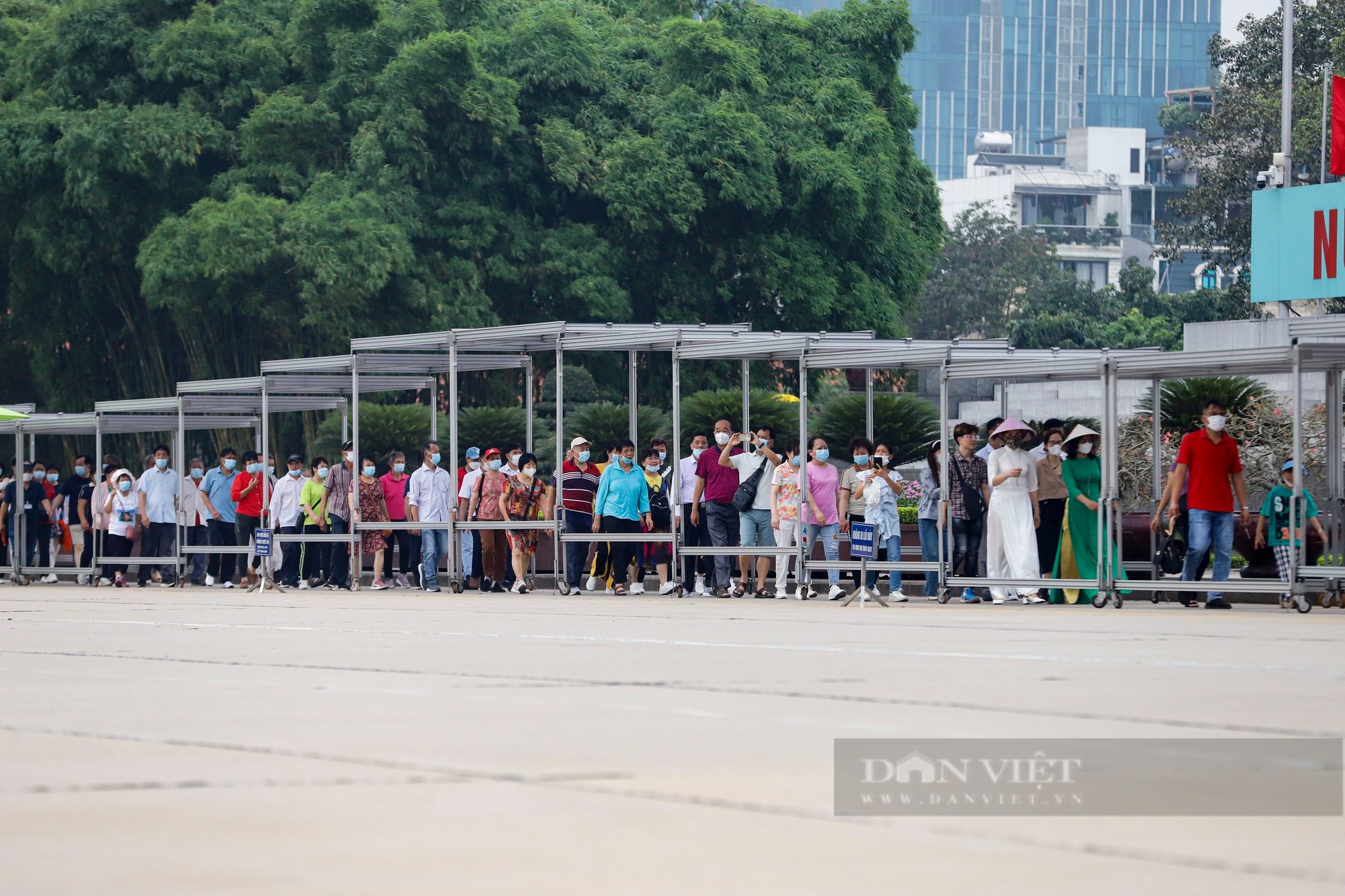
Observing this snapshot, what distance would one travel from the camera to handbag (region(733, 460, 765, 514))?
23.3m

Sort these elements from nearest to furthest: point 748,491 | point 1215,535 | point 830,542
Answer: point 1215,535, point 830,542, point 748,491

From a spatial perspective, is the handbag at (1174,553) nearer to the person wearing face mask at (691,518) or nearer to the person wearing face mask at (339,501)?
the person wearing face mask at (691,518)

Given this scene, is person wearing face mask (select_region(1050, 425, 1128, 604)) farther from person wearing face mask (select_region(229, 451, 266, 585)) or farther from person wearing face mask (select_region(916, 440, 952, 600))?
person wearing face mask (select_region(229, 451, 266, 585))

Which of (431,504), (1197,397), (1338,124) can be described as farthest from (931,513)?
(1338,124)

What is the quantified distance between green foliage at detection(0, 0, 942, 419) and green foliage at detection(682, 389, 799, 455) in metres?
6.76

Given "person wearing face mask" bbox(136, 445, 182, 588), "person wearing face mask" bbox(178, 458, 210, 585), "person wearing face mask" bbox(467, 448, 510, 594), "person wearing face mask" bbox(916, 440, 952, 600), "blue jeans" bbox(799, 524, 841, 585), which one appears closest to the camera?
"person wearing face mask" bbox(916, 440, 952, 600)

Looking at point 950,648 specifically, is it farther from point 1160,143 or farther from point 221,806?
point 1160,143

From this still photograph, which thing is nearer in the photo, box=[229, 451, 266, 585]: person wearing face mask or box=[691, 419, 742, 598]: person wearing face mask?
box=[691, 419, 742, 598]: person wearing face mask

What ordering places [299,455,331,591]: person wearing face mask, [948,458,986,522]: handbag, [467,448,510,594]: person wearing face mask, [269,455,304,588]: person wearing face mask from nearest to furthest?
[948,458,986,522]: handbag → [467,448,510,594]: person wearing face mask → [299,455,331,591]: person wearing face mask → [269,455,304,588]: person wearing face mask

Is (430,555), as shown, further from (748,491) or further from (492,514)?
(748,491)

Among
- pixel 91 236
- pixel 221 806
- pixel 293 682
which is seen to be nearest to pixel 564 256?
pixel 91 236

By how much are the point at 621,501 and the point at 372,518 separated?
4738 millimetres

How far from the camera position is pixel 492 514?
25.3 m

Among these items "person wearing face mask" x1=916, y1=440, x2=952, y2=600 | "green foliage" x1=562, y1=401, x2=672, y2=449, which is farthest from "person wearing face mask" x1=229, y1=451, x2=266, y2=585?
"person wearing face mask" x1=916, y1=440, x2=952, y2=600
